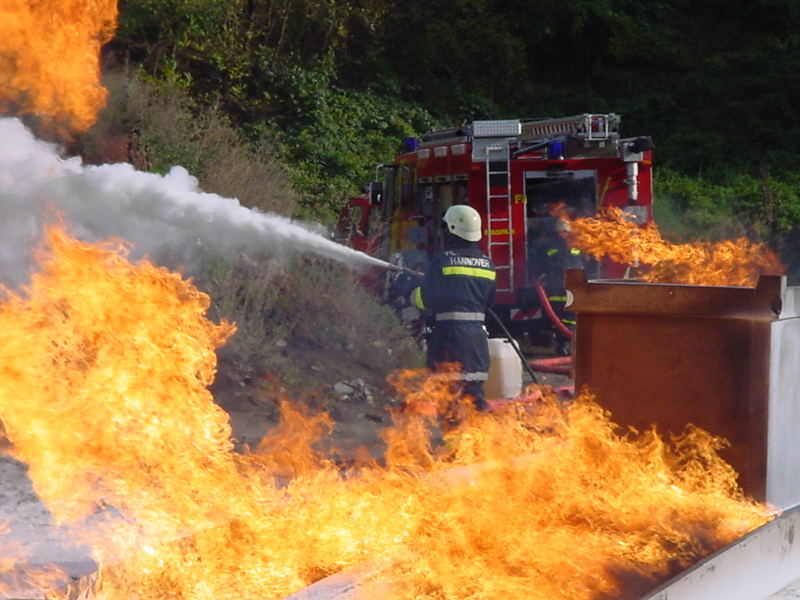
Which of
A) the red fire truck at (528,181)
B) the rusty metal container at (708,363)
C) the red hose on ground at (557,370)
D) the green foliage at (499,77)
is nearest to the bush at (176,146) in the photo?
the green foliage at (499,77)

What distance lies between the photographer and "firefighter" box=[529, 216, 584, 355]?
31.5 ft

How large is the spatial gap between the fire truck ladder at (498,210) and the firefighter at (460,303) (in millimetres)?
3502

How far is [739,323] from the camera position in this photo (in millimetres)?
4164

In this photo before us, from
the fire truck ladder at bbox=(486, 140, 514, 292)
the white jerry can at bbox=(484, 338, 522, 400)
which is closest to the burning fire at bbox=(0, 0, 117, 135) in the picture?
the white jerry can at bbox=(484, 338, 522, 400)

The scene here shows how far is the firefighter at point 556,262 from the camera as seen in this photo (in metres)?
9.60

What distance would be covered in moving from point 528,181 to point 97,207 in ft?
17.9

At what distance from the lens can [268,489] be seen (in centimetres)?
423

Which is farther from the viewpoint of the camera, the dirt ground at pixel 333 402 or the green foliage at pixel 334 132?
the green foliage at pixel 334 132

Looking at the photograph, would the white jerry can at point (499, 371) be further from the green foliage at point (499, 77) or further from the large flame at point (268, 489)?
the green foliage at point (499, 77)

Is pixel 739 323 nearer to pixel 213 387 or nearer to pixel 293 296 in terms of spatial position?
pixel 213 387

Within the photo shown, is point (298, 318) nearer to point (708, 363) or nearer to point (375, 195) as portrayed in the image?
point (375, 195)

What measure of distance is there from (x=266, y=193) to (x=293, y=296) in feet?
4.10

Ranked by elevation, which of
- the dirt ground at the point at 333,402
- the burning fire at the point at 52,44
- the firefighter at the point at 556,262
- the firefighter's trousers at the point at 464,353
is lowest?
the dirt ground at the point at 333,402

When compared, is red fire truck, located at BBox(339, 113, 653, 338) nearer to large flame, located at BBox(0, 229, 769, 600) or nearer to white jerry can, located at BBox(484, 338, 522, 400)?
white jerry can, located at BBox(484, 338, 522, 400)
